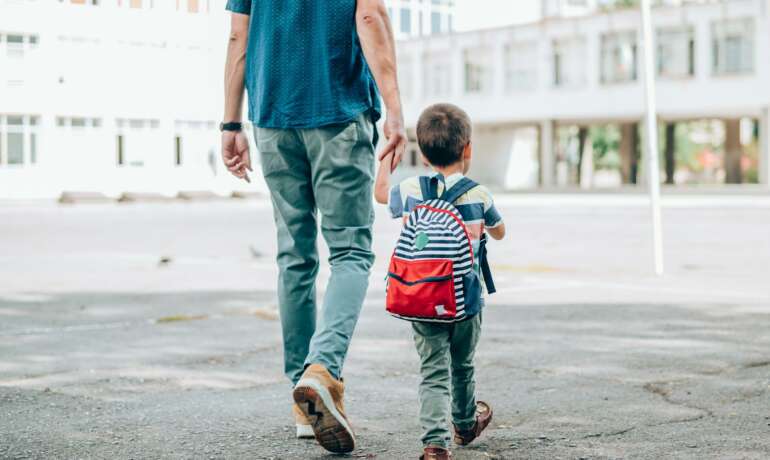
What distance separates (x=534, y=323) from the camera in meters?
7.35

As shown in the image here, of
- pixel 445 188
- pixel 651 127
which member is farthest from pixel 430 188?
pixel 651 127

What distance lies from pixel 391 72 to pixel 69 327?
424cm

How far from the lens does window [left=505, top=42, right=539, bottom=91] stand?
57.8m

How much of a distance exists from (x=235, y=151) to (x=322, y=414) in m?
1.21

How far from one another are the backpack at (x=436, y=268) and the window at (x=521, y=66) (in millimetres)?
55064

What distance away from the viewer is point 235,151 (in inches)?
169

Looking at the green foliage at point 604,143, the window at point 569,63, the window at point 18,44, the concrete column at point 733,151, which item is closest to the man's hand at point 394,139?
the window at point 18,44

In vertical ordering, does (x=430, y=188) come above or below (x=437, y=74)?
below

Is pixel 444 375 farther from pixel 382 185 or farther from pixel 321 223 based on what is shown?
pixel 321 223

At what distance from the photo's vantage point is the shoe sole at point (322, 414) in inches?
140

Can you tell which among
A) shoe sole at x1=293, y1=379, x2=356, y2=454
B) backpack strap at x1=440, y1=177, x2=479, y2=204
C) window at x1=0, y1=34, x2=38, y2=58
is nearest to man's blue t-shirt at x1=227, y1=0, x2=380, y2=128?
backpack strap at x1=440, y1=177, x2=479, y2=204

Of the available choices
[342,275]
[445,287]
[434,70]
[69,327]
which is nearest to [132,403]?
[342,275]

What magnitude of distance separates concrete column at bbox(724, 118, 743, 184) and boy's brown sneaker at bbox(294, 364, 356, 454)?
2261 inches

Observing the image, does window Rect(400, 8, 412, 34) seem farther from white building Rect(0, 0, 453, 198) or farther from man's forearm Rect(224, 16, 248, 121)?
man's forearm Rect(224, 16, 248, 121)
